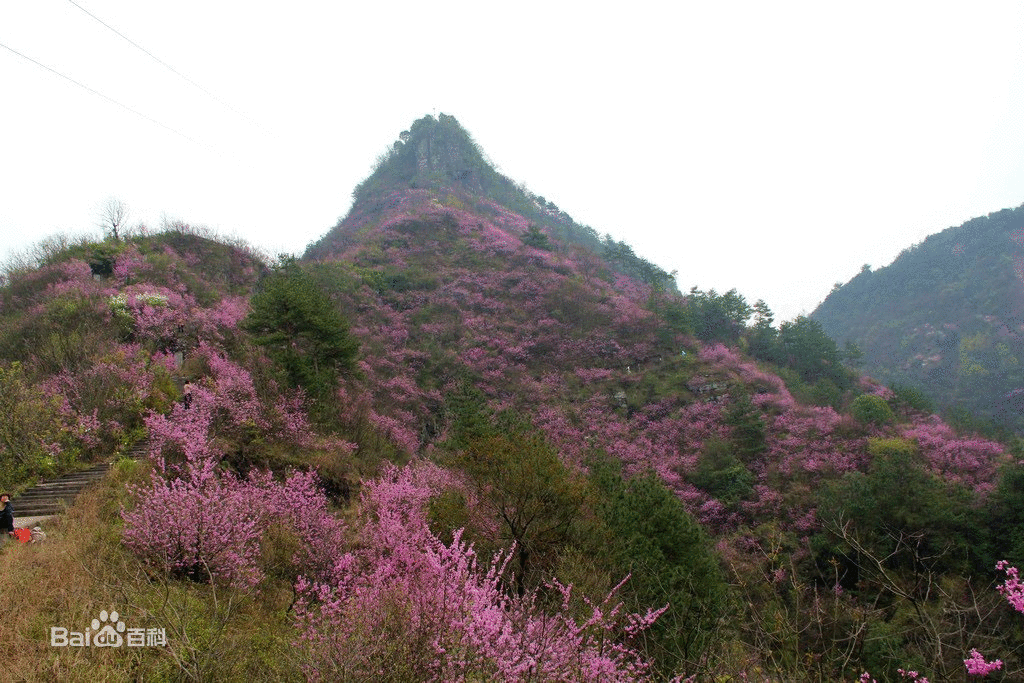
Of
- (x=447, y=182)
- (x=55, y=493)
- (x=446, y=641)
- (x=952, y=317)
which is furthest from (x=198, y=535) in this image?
(x=952, y=317)

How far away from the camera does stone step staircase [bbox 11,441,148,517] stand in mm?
8180

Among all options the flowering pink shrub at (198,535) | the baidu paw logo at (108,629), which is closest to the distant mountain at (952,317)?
the flowering pink shrub at (198,535)

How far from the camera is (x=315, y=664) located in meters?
4.16

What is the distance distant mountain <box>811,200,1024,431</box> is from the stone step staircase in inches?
1852

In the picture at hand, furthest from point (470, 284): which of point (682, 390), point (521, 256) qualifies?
point (682, 390)

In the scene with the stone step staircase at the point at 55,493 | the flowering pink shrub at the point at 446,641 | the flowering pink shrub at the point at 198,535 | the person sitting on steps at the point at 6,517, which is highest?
the flowering pink shrub at the point at 446,641

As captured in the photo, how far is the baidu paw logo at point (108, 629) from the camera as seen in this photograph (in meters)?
4.86

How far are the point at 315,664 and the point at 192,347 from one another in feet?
58.5

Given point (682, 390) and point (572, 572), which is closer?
point (572, 572)

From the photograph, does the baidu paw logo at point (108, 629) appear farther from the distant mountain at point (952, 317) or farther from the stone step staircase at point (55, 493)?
the distant mountain at point (952, 317)

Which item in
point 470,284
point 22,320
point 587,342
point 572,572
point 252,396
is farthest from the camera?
point 470,284

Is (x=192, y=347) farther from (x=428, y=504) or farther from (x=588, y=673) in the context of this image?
(x=588, y=673)

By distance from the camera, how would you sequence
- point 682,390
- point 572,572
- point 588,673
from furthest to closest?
point 682,390 < point 572,572 < point 588,673

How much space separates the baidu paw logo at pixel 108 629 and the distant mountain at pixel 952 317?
4572cm
